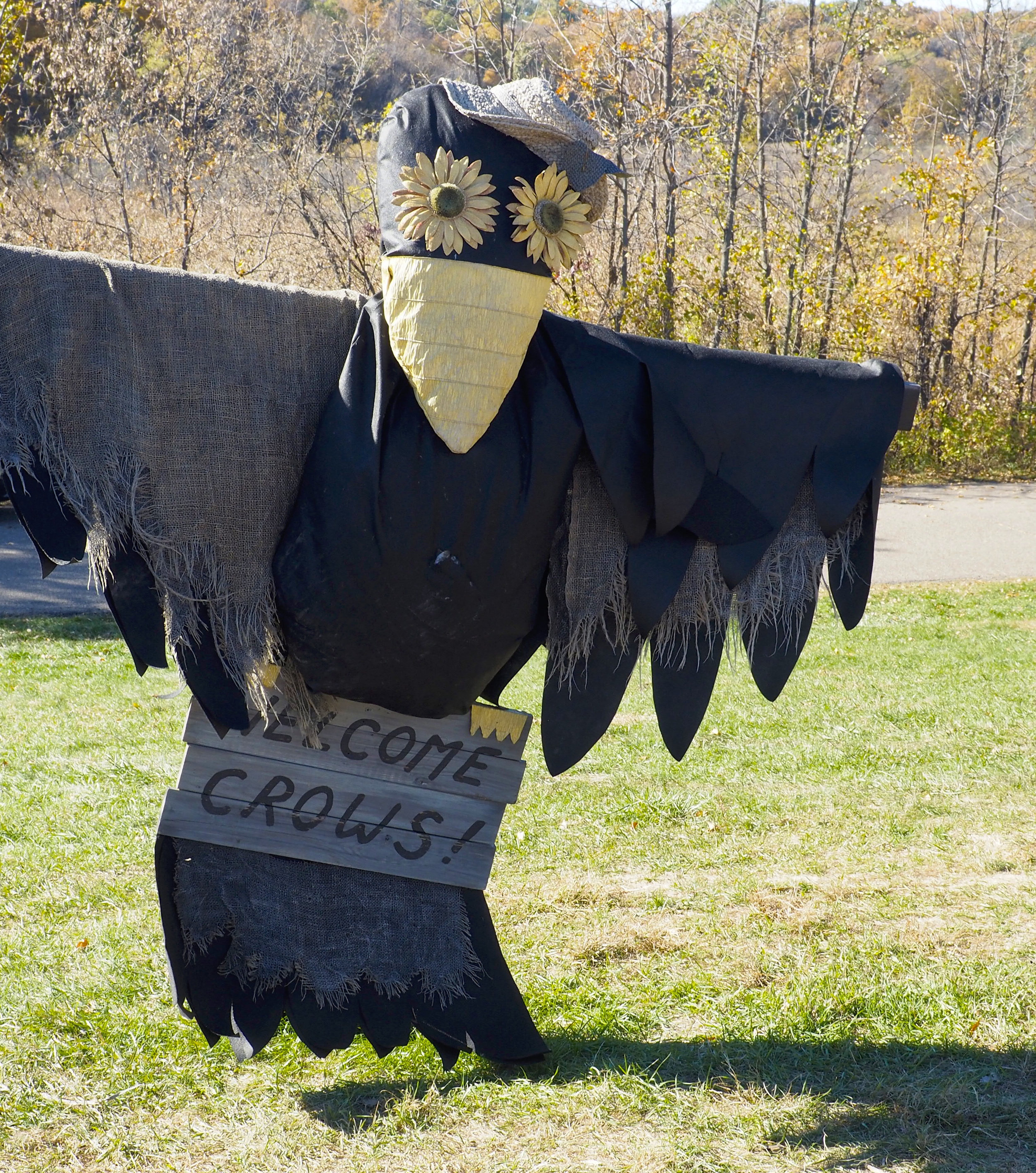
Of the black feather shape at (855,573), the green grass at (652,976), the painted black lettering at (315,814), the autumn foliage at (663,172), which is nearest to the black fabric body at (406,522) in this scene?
the painted black lettering at (315,814)

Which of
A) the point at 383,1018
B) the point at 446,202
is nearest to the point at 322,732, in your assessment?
the point at 383,1018

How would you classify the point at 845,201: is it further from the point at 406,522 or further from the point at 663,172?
the point at 406,522

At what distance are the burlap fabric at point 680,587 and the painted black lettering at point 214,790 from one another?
0.71 metres

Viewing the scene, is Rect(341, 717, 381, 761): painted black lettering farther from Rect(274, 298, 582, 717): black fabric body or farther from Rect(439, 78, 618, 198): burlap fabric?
Rect(439, 78, 618, 198): burlap fabric

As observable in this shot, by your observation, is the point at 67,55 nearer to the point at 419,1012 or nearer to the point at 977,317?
the point at 977,317

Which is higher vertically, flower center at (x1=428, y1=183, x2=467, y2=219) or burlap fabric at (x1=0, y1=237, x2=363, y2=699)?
flower center at (x1=428, y1=183, x2=467, y2=219)

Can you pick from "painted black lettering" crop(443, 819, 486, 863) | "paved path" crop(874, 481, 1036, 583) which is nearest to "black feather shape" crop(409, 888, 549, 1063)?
"painted black lettering" crop(443, 819, 486, 863)

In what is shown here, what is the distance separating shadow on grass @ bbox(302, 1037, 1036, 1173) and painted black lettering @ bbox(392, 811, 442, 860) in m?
0.57

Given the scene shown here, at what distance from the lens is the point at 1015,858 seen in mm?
3799

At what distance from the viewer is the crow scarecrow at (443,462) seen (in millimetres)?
1938

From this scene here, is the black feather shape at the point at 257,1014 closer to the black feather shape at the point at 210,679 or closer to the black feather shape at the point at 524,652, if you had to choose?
the black feather shape at the point at 210,679

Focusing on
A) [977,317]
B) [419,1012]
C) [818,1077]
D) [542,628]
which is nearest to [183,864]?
[419,1012]

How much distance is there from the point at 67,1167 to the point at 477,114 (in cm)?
219

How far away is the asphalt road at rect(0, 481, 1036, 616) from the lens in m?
8.05
